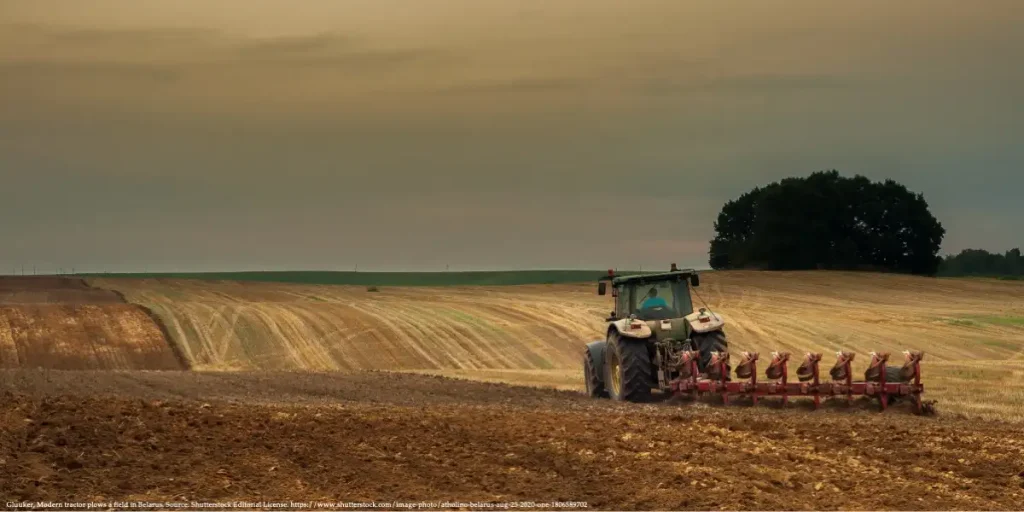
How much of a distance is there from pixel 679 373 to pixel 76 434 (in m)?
9.83

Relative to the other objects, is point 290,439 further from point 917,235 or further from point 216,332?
point 917,235

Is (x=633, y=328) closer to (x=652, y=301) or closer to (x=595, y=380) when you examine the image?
(x=652, y=301)

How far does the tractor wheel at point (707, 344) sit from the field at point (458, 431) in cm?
90

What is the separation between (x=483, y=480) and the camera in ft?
39.0

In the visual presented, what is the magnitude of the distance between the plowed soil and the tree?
174 feet

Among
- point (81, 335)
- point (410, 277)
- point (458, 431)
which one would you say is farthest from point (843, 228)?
point (458, 431)

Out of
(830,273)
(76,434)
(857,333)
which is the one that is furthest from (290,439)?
(830,273)

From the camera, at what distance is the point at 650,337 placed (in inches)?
819

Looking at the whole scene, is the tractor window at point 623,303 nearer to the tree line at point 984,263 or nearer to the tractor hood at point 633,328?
the tractor hood at point 633,328

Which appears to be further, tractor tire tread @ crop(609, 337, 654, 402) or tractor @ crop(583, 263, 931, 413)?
tractor tire tread @ crop(609, 337, 654, 402)

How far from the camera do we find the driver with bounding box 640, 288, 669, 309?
21.5 metres

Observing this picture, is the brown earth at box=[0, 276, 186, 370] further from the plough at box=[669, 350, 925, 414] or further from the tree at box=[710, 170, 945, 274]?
the tree at box=[710, 170, 945, 274]

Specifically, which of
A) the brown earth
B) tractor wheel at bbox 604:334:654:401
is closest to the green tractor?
tractor wheel at bbox 604:334:654:401

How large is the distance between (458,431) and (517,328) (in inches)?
918
